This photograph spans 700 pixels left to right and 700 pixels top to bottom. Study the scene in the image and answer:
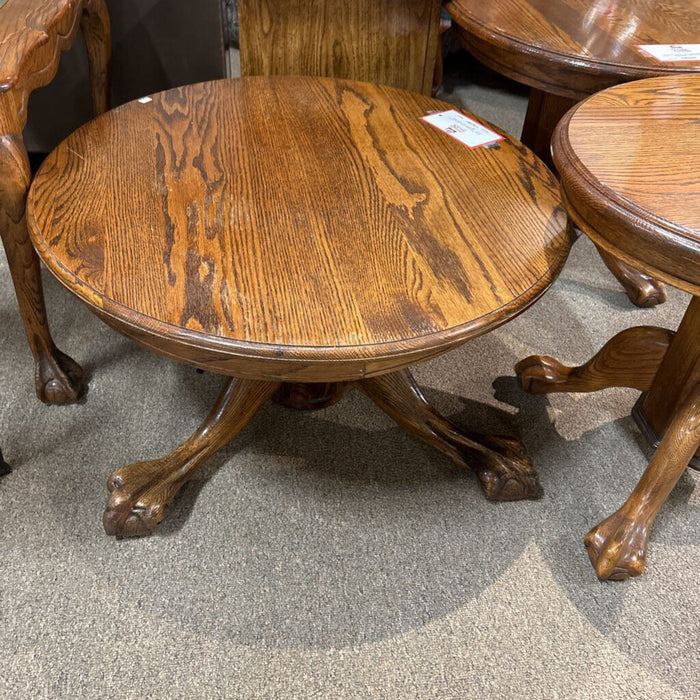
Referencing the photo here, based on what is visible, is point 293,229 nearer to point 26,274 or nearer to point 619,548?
point 26,274

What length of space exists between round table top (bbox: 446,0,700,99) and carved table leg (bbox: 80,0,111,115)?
769 mm

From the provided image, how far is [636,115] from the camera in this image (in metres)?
1.11

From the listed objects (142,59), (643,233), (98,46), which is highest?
(643,233)

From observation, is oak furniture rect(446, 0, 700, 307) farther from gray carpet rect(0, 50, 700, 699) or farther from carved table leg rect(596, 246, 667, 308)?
gray carpet rect(0, 50, 700, 699)

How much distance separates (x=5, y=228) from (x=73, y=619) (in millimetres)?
689

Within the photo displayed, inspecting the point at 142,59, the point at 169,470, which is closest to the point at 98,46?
the point at 142,59

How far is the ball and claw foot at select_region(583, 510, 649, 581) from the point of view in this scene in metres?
1.26

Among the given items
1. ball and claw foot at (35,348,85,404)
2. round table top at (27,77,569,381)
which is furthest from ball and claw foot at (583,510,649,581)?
ball and claw foot at (35,348,85,404)

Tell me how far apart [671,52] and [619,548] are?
37.3 inches

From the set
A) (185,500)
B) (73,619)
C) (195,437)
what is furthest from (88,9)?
(73,619)

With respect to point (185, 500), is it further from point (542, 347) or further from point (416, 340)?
point (542, 347)

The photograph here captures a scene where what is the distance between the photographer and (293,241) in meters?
1.04

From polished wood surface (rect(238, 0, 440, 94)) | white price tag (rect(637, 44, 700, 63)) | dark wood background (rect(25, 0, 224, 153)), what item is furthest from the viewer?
dark wood background (rect(25, 0, 224, 153))

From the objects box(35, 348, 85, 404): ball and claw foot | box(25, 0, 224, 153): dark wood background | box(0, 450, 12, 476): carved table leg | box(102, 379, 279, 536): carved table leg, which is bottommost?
box(0, 450, 12, 476): carved table leg
